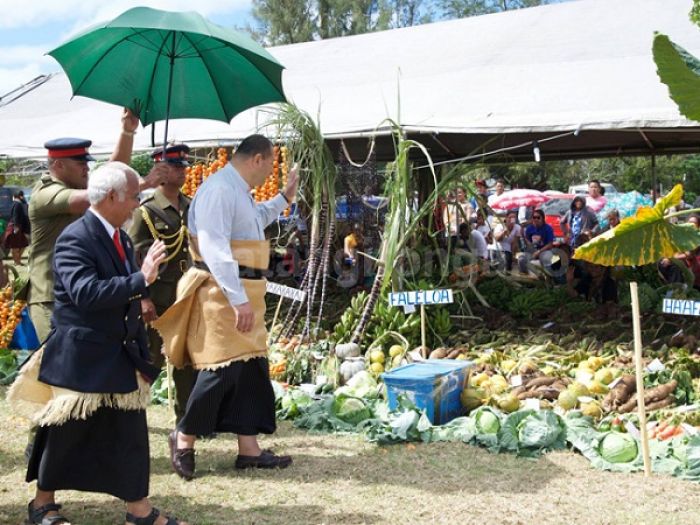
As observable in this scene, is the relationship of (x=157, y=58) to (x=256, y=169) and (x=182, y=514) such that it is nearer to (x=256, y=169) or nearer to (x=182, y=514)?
(x=256, y=169)

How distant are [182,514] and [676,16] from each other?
8.34 metres

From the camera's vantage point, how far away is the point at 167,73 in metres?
5.78

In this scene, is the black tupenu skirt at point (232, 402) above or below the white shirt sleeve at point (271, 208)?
below

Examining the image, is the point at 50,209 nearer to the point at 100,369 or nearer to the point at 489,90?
the point at 100,369

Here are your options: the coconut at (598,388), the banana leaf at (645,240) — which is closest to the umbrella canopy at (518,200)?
the coconut at (598,388)

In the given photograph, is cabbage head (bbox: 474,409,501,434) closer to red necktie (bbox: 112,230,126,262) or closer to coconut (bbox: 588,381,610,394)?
coconut (bbox: 588,381,610,394)

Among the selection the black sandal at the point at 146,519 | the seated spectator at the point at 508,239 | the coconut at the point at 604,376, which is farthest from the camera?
the seated spectator at the point at 508,239

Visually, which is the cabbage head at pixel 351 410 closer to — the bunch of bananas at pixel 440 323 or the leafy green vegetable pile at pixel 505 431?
the leafy green vegetable pile at pixel 505 431

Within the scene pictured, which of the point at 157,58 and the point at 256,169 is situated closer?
the point at 256,169

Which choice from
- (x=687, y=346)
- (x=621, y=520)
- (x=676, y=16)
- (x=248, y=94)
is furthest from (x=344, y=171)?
(x=621, y=520)

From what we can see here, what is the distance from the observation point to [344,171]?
845 cm

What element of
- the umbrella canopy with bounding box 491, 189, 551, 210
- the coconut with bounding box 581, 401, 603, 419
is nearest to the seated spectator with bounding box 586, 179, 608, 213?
the umbrella canopy with bounding box 491, 189, 551, 210

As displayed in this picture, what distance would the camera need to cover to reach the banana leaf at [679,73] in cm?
397

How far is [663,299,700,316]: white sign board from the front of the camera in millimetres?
5639
